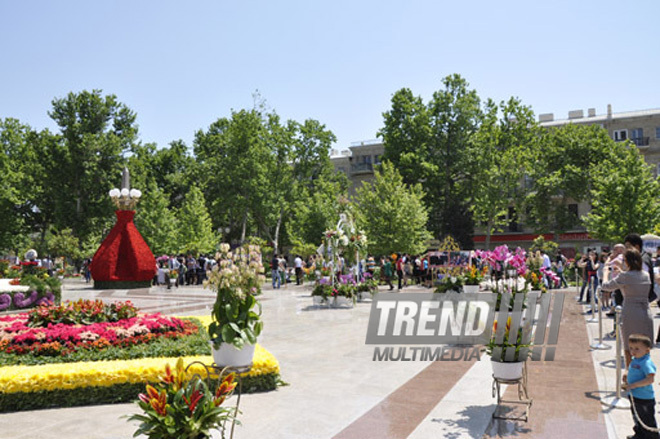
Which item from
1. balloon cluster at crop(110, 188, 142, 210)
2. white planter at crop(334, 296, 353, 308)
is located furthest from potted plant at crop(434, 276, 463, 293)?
balloon cluster at crop(110, 188, 142, 210)

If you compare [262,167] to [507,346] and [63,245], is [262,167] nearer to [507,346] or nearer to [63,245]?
[63,245]

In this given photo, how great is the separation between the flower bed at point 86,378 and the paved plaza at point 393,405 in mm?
185

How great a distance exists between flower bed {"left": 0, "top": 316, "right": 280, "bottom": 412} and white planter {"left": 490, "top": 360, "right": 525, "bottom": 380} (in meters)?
2.99

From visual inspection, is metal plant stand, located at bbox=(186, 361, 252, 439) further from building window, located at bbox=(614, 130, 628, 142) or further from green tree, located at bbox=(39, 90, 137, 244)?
building window, located at bbox=(614, 130, 628, 142)

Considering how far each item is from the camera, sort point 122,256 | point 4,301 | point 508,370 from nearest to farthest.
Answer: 1. point 508,370
2. point 4,301
3. point 122,256

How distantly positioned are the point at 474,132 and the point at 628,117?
14670mm

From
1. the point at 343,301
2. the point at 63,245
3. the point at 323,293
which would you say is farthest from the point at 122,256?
the point at 63,245

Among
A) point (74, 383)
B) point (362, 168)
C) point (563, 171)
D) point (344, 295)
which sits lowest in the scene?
point (344, 295)

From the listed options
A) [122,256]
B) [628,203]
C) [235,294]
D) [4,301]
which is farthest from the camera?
[628,203]

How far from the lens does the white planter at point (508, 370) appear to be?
5480 mm

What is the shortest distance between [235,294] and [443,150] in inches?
1633

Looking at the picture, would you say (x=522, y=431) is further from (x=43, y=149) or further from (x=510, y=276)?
(x=43, y=149)

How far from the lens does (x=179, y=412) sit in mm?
3414

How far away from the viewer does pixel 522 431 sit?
5.13 meters
